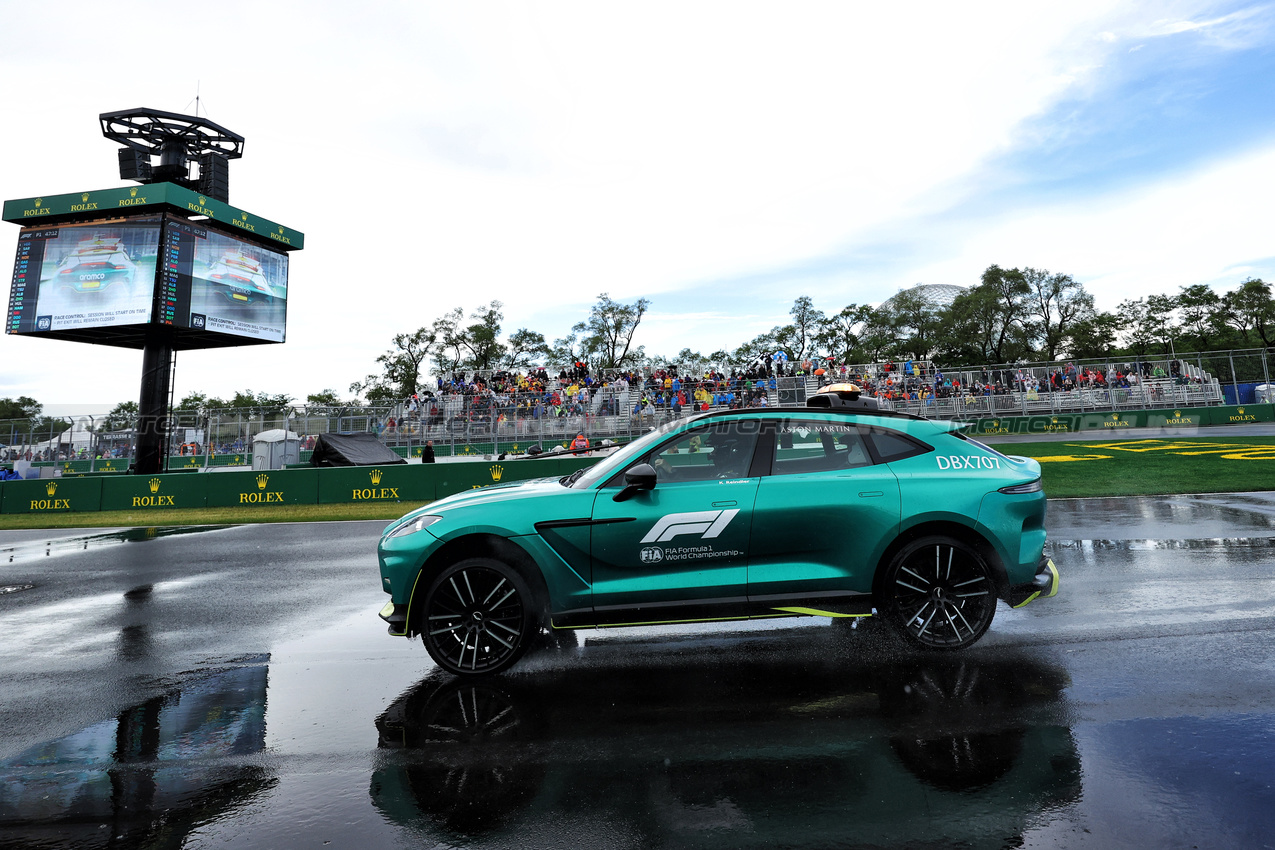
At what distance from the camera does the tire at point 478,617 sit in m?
4.49

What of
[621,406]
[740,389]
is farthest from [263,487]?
[740,389]

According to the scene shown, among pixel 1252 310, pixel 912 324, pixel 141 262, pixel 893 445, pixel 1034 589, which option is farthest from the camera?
pixel 912 324

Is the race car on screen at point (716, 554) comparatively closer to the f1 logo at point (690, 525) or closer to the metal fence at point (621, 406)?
the f1 logo at point (690, 525)

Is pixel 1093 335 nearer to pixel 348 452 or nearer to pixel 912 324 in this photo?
pixel 912 324

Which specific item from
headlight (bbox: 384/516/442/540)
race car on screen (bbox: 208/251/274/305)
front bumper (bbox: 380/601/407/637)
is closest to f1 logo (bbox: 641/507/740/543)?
headlight (bbox: 384/516/442/540)

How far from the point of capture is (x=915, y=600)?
458 centimetres

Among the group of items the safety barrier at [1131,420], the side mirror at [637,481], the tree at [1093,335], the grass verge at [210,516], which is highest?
the tree at [1093,335]

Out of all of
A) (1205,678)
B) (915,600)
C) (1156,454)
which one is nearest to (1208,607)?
(1205,678)

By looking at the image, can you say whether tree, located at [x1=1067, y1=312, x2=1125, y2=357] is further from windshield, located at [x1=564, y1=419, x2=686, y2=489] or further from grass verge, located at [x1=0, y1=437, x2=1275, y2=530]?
windshield, located at [x1=564, y1=419, x2=686, y2=489]

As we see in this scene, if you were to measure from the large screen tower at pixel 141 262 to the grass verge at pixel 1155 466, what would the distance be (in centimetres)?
2639

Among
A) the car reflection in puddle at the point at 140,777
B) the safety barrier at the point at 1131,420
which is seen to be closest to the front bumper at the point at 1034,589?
the car reflection in puddle at the point at 140,777

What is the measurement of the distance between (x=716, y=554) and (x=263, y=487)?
1663cm

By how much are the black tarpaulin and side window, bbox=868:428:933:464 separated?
762 inches

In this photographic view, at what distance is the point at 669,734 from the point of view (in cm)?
361
